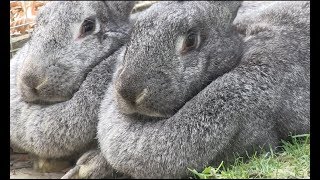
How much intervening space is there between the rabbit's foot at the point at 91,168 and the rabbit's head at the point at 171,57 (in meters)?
0.38

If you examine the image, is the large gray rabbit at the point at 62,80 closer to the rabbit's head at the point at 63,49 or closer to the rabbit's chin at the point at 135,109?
the rabbit's head at the point at 63,49

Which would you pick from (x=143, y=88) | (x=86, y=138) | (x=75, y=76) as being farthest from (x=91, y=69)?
(x=143, y=88)

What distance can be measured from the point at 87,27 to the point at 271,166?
5.61 ft

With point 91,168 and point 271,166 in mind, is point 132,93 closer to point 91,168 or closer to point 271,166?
point 91,168

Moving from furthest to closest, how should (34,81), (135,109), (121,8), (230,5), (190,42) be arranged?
(121,8), (230,5), (34,81), (190,42), (135,109)

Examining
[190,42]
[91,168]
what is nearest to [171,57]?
[190,42]

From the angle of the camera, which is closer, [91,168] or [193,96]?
[91,168]

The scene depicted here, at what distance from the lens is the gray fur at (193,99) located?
3.99 meters

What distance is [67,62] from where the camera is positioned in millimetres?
4371

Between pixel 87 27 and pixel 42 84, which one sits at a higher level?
pixel 87 27

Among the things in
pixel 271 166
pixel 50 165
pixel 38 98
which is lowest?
pixel 50 165

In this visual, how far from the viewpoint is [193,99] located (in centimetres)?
417

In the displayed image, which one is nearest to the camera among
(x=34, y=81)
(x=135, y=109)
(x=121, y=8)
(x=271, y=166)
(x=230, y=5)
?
(x=271, y=166)

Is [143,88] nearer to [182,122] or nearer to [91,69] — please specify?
[182,122]
